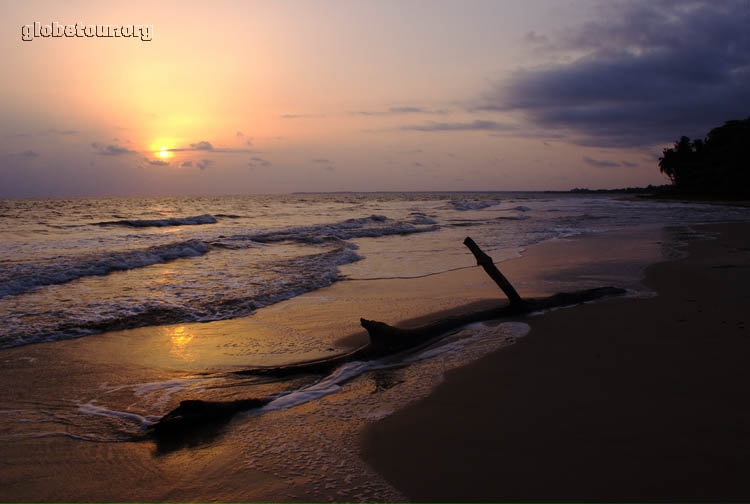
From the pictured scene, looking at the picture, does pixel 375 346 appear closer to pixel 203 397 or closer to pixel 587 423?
pixel 203 397

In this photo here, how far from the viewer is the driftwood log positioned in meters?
3.39

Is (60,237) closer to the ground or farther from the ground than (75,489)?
farther from the ground

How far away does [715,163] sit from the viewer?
63156 millimetres

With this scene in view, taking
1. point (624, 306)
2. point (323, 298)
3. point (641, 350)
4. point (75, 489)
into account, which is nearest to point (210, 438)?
point (75, 489)

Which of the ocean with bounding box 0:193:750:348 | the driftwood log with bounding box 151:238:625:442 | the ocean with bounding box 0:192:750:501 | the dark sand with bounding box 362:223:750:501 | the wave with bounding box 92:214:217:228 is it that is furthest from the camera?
the wave with bounding box 92:214:217:228

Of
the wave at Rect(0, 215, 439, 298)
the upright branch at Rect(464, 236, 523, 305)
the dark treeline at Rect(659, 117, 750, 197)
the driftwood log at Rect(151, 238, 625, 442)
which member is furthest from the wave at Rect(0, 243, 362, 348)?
the dark treeline at Rect(659, 117, 750, 197)

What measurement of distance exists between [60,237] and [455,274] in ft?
60.4

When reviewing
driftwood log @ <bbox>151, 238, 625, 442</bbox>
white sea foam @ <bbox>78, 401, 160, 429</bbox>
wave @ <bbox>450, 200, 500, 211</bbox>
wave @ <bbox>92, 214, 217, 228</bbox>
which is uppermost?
wave @ <bbox>450, 200, 500, 211</bbox>

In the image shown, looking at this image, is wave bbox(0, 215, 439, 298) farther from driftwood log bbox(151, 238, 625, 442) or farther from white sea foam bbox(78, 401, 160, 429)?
driftwood log bbox(151, 238, 625, 442)

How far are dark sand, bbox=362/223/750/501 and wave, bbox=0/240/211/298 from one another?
8.94 m

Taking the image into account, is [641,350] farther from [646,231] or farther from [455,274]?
[646,231]

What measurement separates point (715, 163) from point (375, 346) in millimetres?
75840

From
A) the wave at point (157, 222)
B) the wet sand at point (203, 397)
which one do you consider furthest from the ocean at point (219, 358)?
the wave at point (157, 222)

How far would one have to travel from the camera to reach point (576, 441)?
3004 mm
